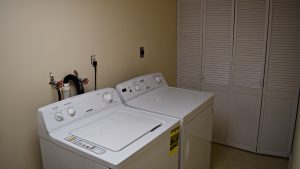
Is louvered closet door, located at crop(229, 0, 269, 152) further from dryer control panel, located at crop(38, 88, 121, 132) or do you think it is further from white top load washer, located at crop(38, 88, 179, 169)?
dryer control panel, located at crop(38, 88, 121, 132)

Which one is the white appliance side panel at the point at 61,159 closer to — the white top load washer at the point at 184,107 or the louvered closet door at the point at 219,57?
the white top load washer at the point at 184,107

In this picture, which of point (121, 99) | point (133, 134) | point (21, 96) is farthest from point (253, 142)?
point (21, 96)

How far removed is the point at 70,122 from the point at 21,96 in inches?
13.7

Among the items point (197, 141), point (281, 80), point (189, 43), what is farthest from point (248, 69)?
point (197, 141)

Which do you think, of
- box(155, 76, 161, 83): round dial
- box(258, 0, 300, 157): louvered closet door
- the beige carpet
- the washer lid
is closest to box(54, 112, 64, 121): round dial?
the washer lid

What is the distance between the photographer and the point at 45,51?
5.42 ft

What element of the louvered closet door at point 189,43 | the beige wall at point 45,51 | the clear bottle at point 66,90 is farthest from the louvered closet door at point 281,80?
the clear bottle at point 66,90

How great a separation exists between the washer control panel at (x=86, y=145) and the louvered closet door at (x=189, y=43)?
205cm

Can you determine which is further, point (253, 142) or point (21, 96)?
point (253, 142)

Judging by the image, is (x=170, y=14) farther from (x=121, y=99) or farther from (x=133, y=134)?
(x=133, y=134)

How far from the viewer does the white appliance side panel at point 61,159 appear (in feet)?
4.36

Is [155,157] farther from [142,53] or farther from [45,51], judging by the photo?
[142,53]

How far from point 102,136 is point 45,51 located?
2.33 feet

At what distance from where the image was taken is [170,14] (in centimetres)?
300
